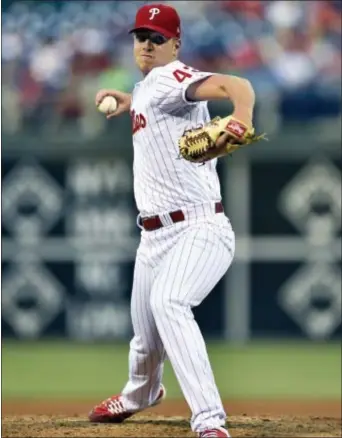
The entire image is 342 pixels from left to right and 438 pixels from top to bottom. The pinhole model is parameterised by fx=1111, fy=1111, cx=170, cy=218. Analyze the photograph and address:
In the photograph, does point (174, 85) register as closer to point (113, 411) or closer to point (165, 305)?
point (165, 305)

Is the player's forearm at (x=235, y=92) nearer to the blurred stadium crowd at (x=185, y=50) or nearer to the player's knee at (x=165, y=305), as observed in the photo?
the player's knee at (x=165, y=305)

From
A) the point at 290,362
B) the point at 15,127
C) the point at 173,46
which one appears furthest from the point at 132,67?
the point at 173,46

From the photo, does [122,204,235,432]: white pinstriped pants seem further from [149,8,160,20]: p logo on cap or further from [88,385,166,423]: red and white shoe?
[149,8,160,20]: p logo on cap

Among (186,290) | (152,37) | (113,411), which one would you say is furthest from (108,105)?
(113,411)

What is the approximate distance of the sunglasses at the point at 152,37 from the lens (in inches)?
159

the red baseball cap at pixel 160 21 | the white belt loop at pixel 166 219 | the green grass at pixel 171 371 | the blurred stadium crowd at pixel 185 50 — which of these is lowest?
the green grass at pixel 171 371

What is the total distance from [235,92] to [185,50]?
23.3ft

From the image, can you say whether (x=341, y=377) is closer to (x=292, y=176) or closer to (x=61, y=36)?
(x=292, y=176)

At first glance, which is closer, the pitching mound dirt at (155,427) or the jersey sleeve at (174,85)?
the jersey sleeve at (174,85)

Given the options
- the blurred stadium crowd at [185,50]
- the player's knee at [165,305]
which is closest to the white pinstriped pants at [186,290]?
the player's knee at [165,305]

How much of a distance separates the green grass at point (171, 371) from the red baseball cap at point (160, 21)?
3941 millimetres

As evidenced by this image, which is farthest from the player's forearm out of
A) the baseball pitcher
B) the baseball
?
the baseball

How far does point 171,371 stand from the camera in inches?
346

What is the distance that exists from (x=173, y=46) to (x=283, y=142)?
18.6ft
